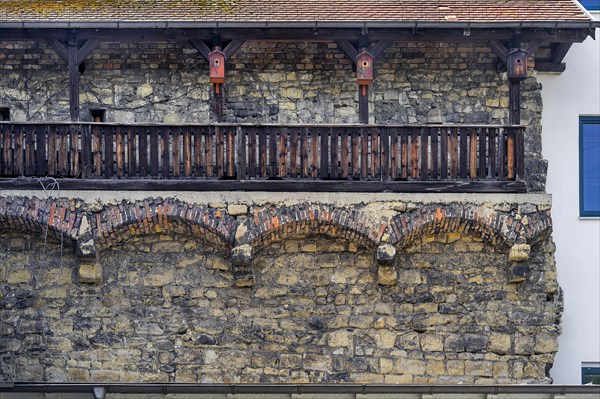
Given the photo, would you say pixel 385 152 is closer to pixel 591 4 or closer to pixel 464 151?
pixel 464 151

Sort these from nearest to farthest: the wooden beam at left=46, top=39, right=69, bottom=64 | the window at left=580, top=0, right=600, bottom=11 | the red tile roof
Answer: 1. the red tile roof
2. the wooden beam at left=46, top=39, right=69, bottom=64
3. the window at left=580, top=0, right=600, bottom=11

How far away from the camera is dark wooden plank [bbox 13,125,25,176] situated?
18.7 metres

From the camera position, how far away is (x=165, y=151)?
1872cm

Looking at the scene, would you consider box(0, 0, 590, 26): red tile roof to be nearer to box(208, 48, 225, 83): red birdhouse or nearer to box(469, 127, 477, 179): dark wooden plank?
box(208, 48, 225, 83): red birdhouse

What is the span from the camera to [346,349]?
19000 millimetres

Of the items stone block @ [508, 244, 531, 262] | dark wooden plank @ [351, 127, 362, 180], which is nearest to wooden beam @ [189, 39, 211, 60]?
dark wooden plank @ [351, 127, 362, 180]

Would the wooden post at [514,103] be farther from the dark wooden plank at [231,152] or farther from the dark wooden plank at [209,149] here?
the dark wooden plank at [209,149]

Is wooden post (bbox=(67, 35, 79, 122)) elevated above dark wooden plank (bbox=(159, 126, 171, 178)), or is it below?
above

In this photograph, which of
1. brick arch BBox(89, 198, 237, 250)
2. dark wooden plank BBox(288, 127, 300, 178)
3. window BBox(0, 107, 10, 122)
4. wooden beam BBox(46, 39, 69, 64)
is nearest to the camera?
brick arch BBox(89, 198, 237, 250)

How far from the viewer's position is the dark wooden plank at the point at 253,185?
61.3 feet

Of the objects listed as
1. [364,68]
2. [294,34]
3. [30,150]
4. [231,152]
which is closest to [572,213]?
[364,68]

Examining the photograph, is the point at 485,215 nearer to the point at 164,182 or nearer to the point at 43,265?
the point at 164,182

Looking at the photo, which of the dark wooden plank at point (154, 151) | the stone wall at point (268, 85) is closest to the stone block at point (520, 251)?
the stone wall at point (268, 85)

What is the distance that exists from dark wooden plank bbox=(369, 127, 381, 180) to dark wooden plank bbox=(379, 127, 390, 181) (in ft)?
0.16
